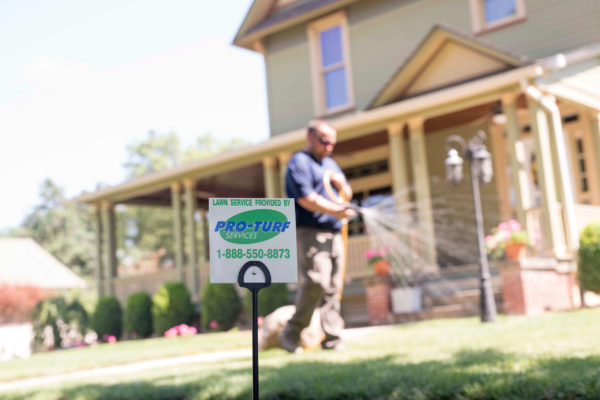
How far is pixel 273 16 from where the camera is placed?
52.5 feet

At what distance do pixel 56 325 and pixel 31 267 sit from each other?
17.0 m

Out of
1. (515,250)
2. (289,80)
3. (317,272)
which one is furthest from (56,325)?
(317,272)

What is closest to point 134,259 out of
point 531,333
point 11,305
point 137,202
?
point 11,305

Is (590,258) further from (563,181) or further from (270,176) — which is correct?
(270,176)

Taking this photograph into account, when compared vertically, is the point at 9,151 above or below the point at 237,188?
above

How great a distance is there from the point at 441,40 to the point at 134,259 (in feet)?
110

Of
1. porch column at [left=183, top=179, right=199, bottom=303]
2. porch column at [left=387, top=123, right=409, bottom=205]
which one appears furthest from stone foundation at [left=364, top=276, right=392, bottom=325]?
porch column at [left=183, top=179, right=199, bottom=303]

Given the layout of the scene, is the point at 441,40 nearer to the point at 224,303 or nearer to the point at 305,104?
the point at 305,104

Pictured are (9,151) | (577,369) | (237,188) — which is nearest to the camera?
(577,369)

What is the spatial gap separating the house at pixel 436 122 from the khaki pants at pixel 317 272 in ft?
13.2

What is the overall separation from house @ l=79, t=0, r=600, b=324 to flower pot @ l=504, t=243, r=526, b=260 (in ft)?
0.90

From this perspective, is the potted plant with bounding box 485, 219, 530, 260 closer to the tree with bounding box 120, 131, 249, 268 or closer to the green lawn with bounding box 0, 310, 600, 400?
the green lawn with bounding box 0, 310, 600, 400

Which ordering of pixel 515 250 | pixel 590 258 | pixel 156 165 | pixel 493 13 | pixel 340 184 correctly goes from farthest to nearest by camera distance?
1. pixel 156 165
2. pixel 493 13
3. pixel 515 250
4. pixel 590 258
5. pixel 340 184

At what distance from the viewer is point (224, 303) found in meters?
13.3
